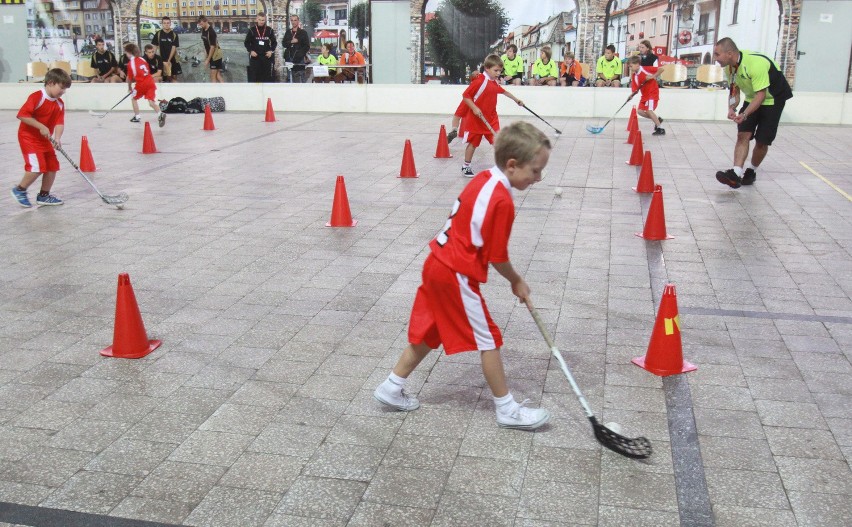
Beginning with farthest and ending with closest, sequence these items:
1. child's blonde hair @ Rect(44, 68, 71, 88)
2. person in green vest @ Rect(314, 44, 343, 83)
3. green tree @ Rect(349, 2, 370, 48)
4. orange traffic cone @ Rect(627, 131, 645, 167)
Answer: green tree @ Rect(349, 2, 370, 48)
person in green vest @ Rect(314, 44, 343, 83)
orange traffic cone @ Rect(627, 131, 645, 167)
child's blonde hair @ Rect(44, 68, 71, 88)

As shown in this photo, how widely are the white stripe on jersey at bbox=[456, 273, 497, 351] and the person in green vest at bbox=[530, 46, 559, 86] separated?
18272 mm

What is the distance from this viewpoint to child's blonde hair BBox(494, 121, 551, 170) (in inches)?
137

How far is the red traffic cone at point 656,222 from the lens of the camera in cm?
740

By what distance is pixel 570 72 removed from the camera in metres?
21.8

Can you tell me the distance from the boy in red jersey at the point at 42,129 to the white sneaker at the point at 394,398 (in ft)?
19.0

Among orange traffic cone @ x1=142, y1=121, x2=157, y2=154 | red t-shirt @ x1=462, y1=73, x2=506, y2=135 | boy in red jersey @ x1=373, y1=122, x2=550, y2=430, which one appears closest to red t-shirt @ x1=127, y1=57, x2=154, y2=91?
orange traffic cone @ x1=142, y1=121, x2=157, y2=154

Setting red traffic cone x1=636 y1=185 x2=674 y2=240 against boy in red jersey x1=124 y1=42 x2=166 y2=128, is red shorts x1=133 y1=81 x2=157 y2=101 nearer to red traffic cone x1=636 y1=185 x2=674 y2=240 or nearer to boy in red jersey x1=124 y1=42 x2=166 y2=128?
boy in red jersey x1=124 y1=42 x2=166 y2=128

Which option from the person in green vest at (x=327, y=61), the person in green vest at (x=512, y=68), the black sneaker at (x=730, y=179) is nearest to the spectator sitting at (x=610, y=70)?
the person in green vest at (x=512, y=68)

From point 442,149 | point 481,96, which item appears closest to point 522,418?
point 481,96

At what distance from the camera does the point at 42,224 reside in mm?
8117

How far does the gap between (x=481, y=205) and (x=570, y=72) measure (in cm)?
1927

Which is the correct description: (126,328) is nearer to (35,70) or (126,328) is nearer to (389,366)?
(389,366)

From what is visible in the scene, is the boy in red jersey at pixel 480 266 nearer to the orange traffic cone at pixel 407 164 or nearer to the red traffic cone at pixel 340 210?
the red traffic cone at pixel 340 210

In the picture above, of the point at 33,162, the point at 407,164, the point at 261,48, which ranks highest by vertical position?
the point at 261,48
